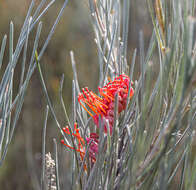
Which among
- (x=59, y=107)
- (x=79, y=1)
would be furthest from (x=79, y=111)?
(x=79, y=1)

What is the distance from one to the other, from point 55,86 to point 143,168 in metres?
2.17

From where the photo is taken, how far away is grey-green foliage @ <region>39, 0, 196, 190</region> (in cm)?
23

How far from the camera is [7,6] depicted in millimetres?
2588

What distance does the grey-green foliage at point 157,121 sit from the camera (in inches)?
9.0

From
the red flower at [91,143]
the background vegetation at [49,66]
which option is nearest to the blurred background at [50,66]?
the background vegetation at [49,66]

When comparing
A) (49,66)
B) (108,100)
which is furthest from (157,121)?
(49,66)

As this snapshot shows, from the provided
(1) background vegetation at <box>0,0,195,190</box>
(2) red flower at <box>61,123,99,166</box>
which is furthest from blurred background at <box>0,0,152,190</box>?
(2) red flower at <box>61,123,99,166</box>

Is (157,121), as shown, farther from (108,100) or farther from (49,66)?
(49,66)

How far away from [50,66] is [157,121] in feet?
7.91

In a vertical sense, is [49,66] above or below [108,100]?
above

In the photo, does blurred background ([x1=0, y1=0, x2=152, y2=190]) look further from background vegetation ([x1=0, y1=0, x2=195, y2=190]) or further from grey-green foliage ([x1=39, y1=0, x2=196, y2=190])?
grey-green foliage ([x1=39, y1=0, x2=196, y2=190])

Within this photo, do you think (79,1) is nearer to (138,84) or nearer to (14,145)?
(14,145)

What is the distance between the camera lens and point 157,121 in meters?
0.31

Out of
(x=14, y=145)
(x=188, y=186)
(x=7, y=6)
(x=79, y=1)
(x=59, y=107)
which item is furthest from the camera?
(x=79, y=1)
